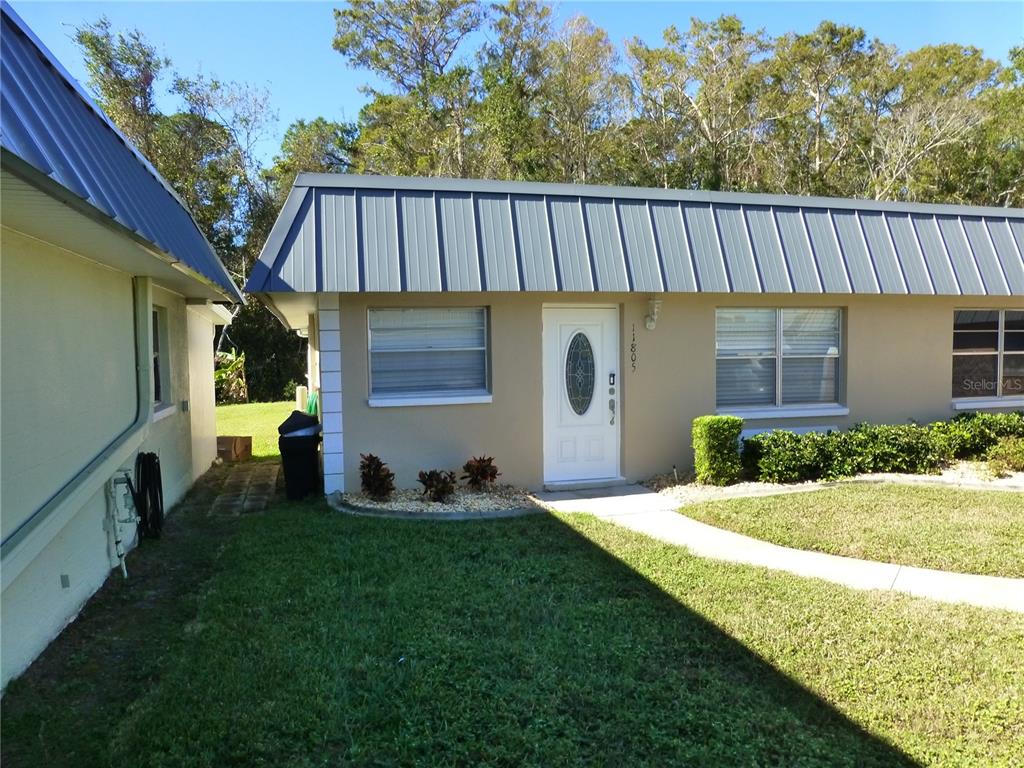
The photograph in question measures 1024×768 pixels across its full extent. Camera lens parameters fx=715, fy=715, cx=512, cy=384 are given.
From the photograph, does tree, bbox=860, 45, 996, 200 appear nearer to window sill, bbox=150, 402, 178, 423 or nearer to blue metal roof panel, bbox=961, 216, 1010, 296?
blue metal roof panel, bbox=961, 216, 1010, 296

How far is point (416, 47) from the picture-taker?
30547 mm

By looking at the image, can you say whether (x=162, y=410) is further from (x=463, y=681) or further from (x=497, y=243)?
(x=463, y=681)

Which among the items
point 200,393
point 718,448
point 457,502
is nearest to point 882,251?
point 718,448

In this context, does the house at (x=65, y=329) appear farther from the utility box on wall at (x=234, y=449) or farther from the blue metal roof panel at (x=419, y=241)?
the utility box on wall at (x=234, y=449)

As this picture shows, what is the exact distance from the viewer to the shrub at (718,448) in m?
8.62

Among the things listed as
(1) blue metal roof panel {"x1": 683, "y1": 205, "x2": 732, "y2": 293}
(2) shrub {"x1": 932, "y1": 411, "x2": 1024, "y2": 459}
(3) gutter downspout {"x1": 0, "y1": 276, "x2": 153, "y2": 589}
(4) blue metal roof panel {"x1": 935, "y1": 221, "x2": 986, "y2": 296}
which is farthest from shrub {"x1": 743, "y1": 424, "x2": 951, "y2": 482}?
(3) gutter downspout {"x1": 0, "y1": 276, "x2": 153, "y2": 589}

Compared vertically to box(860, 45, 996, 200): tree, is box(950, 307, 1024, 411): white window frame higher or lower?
lower

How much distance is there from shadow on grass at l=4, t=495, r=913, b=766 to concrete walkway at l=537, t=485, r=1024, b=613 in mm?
1202

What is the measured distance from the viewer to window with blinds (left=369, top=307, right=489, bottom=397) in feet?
27.2

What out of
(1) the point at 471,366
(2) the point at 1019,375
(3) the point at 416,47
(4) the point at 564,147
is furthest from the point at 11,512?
(3) the point at 416,47

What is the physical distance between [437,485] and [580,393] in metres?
2.28

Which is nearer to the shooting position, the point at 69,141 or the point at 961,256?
the point at 69,141

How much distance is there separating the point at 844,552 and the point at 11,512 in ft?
19.6

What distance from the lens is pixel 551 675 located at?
385cm
